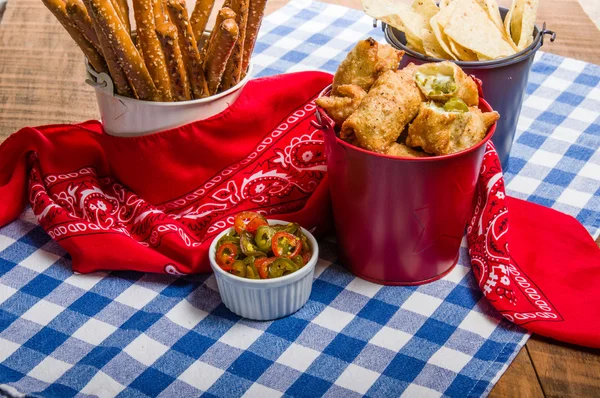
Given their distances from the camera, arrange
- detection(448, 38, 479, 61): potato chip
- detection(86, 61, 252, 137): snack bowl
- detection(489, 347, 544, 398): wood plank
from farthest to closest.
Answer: detection(448, 38, 479, 61): potato chip → detection(86, 61, 252, 137): snack bowl → detection(489, 347, 544, 398): wood plank

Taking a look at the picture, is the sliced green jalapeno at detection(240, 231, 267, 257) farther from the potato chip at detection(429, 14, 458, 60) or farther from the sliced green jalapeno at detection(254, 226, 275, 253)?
the potato chip at detection(429, 14, 458, 60)

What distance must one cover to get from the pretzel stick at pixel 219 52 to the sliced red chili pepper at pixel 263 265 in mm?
326

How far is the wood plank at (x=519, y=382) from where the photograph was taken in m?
1.14

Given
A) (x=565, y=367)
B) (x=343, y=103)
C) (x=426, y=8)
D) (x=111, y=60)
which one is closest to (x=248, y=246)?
(x=343, y=103)

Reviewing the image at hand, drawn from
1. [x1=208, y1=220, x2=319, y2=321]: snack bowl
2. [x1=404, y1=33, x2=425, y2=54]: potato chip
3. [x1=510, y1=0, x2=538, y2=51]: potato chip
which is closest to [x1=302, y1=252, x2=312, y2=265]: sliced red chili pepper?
[x1=208, y1=220, x2=319, y2=321]: snack bowl

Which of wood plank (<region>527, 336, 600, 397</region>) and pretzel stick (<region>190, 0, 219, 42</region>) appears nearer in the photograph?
wood plank (<region>527, 336, 600, 397</region>)

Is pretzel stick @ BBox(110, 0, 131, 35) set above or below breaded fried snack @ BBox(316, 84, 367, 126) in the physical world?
above

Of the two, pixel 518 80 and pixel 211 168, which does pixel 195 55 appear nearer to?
pixel 211 168

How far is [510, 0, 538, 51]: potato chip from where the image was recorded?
1496mm

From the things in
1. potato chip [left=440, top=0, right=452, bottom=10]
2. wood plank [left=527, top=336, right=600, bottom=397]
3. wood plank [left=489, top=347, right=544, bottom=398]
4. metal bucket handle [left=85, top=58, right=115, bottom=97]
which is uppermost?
potato chip [left=440, top=0, right=452, bottom=10]

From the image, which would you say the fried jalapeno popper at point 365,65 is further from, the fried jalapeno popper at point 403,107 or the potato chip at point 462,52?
the potato chip at point 462,52

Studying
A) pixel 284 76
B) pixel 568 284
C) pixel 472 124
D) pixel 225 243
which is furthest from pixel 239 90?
pixel 568 284

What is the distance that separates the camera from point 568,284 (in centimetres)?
133

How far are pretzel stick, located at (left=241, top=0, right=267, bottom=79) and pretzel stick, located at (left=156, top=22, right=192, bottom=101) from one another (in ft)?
0.40
